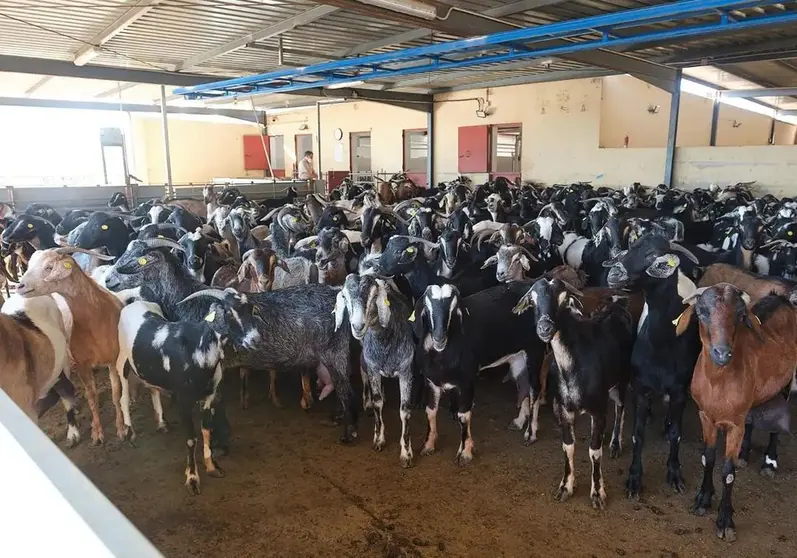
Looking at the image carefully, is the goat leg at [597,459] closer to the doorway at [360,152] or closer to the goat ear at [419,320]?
the goat ear at [419,320]

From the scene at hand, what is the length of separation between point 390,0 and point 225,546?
4847 mm

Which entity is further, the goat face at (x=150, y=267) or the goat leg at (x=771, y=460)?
the goat face at (x=150, y=267)

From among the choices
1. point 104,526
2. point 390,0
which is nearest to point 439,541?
point 104,526

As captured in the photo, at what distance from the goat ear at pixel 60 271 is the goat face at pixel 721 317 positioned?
4068mm

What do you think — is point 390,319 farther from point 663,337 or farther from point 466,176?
point 466,176

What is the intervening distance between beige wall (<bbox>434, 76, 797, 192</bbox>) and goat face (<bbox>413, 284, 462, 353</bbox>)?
10386 mm

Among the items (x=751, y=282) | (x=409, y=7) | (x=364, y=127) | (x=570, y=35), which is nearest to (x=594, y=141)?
(x=570, y=35)

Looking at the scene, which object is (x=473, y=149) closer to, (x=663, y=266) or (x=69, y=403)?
(x=663, y=266)

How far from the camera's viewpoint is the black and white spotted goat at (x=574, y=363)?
3473 mm

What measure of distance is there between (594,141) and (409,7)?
954 centimetres

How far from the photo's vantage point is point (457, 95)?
17.0 meters

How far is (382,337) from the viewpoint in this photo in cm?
407

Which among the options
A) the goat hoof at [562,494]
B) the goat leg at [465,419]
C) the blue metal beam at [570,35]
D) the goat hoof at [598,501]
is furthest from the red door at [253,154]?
the goat hoof at [598,501]

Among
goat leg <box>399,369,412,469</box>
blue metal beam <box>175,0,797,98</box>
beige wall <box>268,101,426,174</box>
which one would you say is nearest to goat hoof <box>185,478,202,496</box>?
goat leg <box>399,369,412,469</box>
